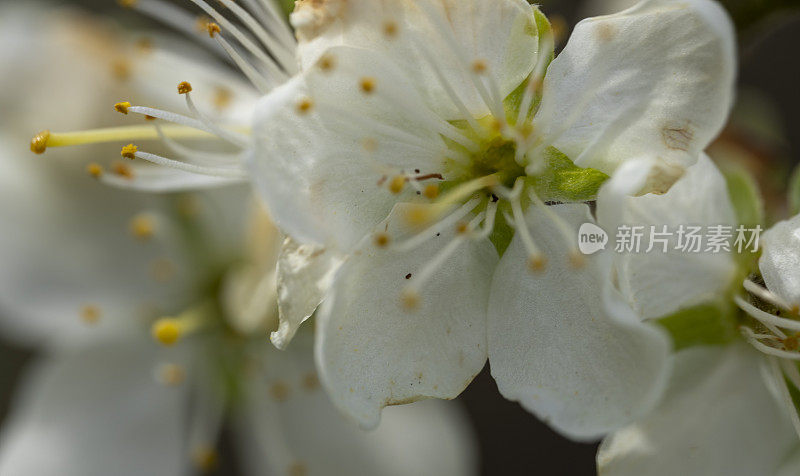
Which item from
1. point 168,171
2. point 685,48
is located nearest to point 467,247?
point 685,48

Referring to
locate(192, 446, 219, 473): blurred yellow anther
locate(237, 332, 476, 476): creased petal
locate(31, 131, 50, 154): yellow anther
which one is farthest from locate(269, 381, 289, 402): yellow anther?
locate(31, 131, 50, 154): yellow anther

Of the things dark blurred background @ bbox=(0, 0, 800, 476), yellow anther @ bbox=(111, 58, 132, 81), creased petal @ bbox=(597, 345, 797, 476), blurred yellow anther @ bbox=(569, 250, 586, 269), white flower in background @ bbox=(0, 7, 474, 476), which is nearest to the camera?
blurred yellow anther @ bbox=(569, 250, 586, 269)

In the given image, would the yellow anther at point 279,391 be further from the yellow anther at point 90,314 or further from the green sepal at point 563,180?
the green sepal at point 563,180

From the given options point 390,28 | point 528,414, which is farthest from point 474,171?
point 528,414

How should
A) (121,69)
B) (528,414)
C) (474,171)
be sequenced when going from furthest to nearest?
(528,414) < (121,69) < (474,171)

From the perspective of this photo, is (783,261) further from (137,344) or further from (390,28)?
(137,344)

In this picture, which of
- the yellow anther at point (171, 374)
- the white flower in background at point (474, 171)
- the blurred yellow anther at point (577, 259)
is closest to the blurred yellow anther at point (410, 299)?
the white flower in background at point (474, 171)

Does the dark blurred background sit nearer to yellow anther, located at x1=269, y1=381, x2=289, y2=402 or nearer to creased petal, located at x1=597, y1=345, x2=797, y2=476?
yellow anther, located at x1=269, y1=381, x2=289, y2=402
